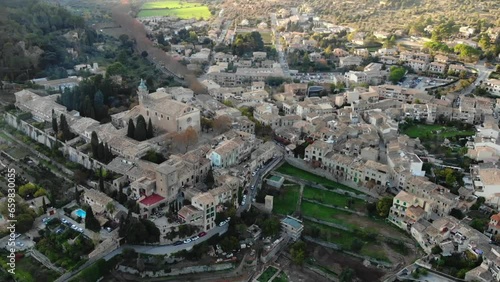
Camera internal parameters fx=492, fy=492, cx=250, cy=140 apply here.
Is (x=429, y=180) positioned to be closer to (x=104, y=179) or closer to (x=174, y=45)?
(x=104, y=179)

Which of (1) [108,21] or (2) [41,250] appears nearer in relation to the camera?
(2) [41,250]

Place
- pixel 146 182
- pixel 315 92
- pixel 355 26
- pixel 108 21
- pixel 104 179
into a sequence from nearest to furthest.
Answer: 1. pixel 146 182
2. pixel 104 179
3. pixel 315 92
4. pixel 108 21
5. pixel 355 26

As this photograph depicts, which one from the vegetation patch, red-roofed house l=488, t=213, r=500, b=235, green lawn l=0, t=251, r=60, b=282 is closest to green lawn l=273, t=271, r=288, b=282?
the vegetation patch

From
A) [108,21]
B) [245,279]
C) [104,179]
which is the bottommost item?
[245,279]

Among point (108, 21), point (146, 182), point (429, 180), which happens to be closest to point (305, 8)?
point (108, 21)

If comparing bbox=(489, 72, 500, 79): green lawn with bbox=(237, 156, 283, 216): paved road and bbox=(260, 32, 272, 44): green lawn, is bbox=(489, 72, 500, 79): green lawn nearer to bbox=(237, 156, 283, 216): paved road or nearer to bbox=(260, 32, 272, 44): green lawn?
bbox=(260, 32, 272, 44): green lawn

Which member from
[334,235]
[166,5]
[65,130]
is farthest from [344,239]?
[166,5]

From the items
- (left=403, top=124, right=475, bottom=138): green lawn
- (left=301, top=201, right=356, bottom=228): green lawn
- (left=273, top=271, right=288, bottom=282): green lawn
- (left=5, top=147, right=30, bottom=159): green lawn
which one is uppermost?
(left=403, top=124, right=475, bottom=138): green lawn

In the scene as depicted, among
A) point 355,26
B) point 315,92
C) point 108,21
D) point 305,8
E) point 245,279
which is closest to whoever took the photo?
point 245,279
